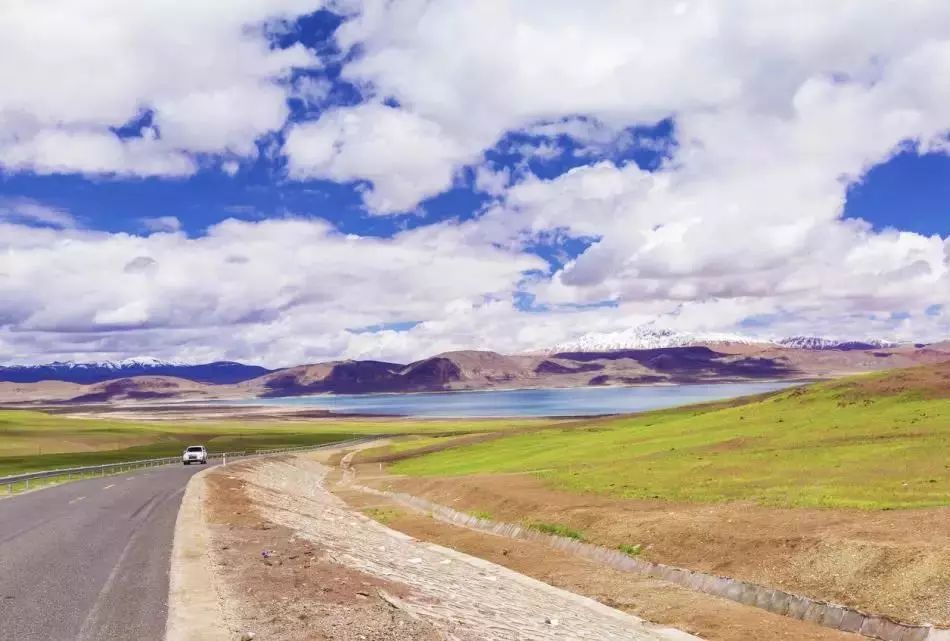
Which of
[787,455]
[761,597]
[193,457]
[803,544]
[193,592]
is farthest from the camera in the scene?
[193,457]

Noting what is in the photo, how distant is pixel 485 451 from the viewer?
271ft

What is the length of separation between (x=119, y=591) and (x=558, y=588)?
14.0 metres

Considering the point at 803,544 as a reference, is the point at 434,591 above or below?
below

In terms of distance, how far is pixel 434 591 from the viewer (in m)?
21.5

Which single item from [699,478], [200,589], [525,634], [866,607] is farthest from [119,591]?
[699,478]

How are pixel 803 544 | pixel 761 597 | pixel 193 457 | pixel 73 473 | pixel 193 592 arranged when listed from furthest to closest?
pixel 193 457 → pixel 73 473 → pixel 803 544 → pixel 761 597 → pixel 193 592

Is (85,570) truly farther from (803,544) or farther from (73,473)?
(73,473)

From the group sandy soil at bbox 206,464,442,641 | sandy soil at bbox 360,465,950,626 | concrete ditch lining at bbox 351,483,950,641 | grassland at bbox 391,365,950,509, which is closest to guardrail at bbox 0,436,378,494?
grassland at bbox 391,365,950,509

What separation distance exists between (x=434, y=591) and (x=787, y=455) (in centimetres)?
2884

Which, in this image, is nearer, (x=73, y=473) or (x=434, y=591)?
(x=434, y=591)

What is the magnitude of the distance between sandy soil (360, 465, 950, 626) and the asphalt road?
16.7m

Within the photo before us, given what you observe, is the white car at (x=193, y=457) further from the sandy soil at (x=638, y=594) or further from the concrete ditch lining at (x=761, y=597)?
the concrete ditch lining at (x=761, y=597)

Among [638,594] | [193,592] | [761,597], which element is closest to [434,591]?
[193,592]

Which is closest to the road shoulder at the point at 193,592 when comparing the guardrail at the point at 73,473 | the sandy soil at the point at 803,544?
the sandy soil at the point at 803,544
